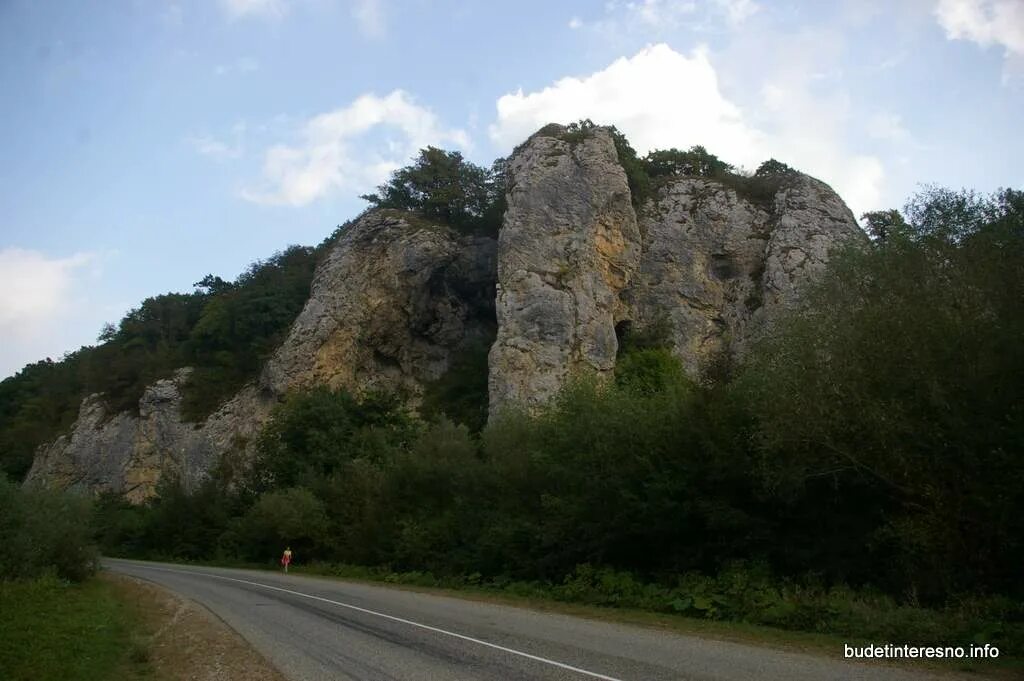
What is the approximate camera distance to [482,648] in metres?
10.6

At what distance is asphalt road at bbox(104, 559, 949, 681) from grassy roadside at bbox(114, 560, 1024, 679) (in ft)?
1.75

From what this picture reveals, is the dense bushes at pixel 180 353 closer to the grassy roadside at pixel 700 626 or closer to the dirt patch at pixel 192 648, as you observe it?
the grassy roadside at pixel 700 626

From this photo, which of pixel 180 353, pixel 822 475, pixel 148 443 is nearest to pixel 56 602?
pixel 822 475

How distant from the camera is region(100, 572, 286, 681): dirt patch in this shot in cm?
982

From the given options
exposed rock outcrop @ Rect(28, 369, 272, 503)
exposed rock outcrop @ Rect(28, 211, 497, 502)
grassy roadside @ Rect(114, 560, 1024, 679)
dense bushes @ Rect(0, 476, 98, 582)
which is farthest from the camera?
exposed rock outcrop @ Rect(28, 369, 272, 503)

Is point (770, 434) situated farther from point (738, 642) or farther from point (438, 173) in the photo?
point (438, 173)

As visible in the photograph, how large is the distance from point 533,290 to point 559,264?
2.43 m

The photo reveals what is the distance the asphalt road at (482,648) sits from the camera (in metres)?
8.75

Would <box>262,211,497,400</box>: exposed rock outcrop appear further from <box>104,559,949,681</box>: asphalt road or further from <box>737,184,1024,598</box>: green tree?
<box>737,184,1024,598</box>: green tree

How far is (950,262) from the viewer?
50.6 feet

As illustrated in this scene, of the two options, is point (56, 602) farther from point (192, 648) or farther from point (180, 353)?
point (180, 353)

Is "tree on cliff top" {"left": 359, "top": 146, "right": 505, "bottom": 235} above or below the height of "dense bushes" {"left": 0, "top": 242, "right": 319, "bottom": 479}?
above

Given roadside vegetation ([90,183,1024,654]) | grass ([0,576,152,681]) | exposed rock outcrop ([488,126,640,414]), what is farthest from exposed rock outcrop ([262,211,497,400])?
grass ([0,576,152,681])

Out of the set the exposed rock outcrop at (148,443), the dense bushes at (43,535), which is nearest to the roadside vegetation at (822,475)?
the dense bushes at (43,535)
